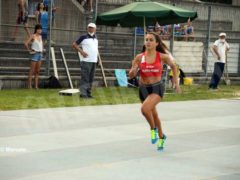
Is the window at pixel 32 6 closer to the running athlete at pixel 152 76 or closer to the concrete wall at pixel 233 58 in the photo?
the concrete wall at pixel 233 58

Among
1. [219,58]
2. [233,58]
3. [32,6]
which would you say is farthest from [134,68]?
[233,58]

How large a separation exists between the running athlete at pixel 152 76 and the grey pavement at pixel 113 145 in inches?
13.2

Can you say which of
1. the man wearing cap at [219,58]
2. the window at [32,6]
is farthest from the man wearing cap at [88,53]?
the man wearing cap at [219,58]

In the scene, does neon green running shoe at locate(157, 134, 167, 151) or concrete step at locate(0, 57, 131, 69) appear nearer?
neon green running shoe at locate(157, 134, 167, 151)

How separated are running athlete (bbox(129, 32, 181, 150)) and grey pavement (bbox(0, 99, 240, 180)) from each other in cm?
33

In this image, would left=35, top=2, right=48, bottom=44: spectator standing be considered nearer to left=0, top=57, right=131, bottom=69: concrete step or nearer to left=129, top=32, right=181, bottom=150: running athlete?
left=0, top=57, right=131, bottom=69: concrete step

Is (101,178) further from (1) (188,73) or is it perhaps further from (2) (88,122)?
(1) (188,73)

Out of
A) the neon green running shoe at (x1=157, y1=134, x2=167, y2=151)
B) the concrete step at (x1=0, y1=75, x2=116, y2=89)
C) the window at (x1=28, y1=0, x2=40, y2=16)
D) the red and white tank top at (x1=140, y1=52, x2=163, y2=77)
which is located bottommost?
the concrete step at (x1=0, y1=75, x2=116, y2=89)

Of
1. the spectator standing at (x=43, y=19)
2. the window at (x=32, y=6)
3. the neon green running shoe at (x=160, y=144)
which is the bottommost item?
the neon green running shoe at (x=160, y=144)

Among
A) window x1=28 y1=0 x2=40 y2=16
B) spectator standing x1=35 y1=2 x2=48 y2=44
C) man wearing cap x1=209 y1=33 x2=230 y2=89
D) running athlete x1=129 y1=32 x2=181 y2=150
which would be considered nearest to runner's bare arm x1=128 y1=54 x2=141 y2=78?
running athlete x1=129 y1=32 x2=181 y2=150

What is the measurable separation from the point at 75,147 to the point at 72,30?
12.0 m

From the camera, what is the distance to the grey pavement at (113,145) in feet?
26.7

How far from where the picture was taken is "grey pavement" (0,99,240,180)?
814 centimetres

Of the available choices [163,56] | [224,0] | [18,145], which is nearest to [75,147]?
[18,145]
